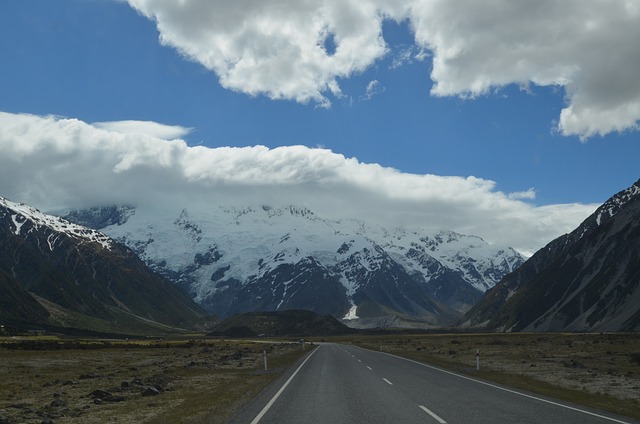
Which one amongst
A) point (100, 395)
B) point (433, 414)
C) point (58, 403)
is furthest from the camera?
point (100, 395)

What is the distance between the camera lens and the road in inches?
691

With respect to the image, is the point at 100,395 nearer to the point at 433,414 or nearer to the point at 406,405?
the point at 406,405

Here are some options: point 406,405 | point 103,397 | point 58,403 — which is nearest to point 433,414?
point 406,405

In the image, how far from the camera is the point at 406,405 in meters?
20.2

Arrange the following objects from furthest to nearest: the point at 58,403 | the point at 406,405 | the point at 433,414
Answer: the point at 58,403 → the point at 406,405 → the point at 433,414

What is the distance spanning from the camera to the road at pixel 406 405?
17.6 metres

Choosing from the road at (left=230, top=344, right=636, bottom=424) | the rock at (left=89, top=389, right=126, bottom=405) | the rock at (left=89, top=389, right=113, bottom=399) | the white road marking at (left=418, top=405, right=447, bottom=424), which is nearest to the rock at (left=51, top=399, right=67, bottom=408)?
the rock at (left=89, top=389, right=126, bottom=405)

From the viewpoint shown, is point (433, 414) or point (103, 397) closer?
point (433, 414)

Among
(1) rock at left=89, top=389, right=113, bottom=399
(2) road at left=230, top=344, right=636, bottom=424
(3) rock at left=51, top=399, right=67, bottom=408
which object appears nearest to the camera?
(2) road at left=230, top=344, right=636, bottom=424

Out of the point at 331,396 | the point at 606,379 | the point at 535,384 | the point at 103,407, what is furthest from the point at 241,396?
the point at 606,379

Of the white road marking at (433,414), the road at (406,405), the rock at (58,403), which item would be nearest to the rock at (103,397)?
the rock at (58,403)

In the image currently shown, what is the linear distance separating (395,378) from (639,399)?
1181cm

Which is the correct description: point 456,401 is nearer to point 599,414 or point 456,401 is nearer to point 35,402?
point 599,414

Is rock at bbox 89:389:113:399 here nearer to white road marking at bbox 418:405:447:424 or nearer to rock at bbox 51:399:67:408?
rock at bbox 51:399:67:408
